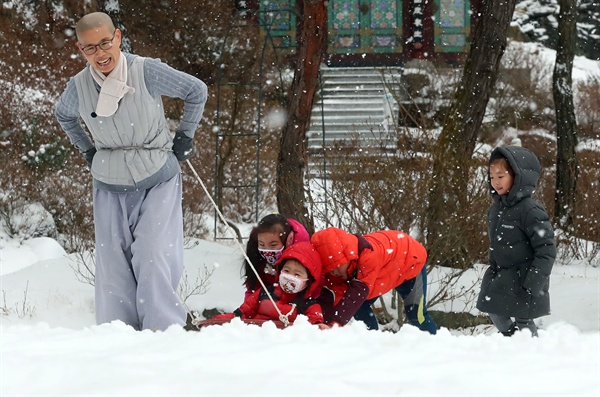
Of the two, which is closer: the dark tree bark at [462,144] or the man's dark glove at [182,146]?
the man's dark glove at [182,146]

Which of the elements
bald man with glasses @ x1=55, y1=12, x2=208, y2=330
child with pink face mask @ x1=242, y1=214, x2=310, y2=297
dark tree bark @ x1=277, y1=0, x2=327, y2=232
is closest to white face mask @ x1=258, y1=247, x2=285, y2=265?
child with pink face mask @ x1=242, y1=214, x2=310, y2=297

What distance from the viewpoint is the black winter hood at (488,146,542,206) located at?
4.49m

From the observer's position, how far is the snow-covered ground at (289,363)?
2.23 metres

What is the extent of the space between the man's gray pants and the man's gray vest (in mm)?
88

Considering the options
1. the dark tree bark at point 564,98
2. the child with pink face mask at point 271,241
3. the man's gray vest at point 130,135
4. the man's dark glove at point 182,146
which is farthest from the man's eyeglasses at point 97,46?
the dark tree bark at point 564,98

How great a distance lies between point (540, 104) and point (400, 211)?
41.7 feet

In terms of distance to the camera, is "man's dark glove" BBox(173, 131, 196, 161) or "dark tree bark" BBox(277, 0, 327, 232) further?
"dark tree bark" BBox(277, 0, 327, 232)

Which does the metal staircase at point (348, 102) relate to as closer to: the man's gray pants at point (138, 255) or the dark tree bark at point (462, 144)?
the dark tree bark at point (462, 144)

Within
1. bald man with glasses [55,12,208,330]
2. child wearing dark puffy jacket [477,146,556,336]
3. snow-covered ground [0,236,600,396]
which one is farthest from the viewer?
child wearing dark puffy jacket [477,146,556,336]

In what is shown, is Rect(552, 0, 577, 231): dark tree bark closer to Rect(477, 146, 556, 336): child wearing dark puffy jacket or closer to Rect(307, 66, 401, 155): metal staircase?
Rect(307, 66, 401, 155): metal staircase

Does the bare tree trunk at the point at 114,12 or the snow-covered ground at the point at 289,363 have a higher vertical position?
the bare tree trunk at the point at 114,12

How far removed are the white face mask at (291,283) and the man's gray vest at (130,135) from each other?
0.72 m

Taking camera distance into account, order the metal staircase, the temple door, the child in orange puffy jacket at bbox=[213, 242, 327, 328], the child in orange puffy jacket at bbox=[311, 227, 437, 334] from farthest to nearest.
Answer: the temple door < the metal staircase < the child in orange puffy jacket at bbox=[311, 227, 437, 334] < the child in orange puffy jacket at bbox=[213, 242, 327, 328]

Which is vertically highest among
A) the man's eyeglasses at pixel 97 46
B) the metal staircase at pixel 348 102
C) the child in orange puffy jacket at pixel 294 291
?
the man's eyeglasses at pixel 97 46
